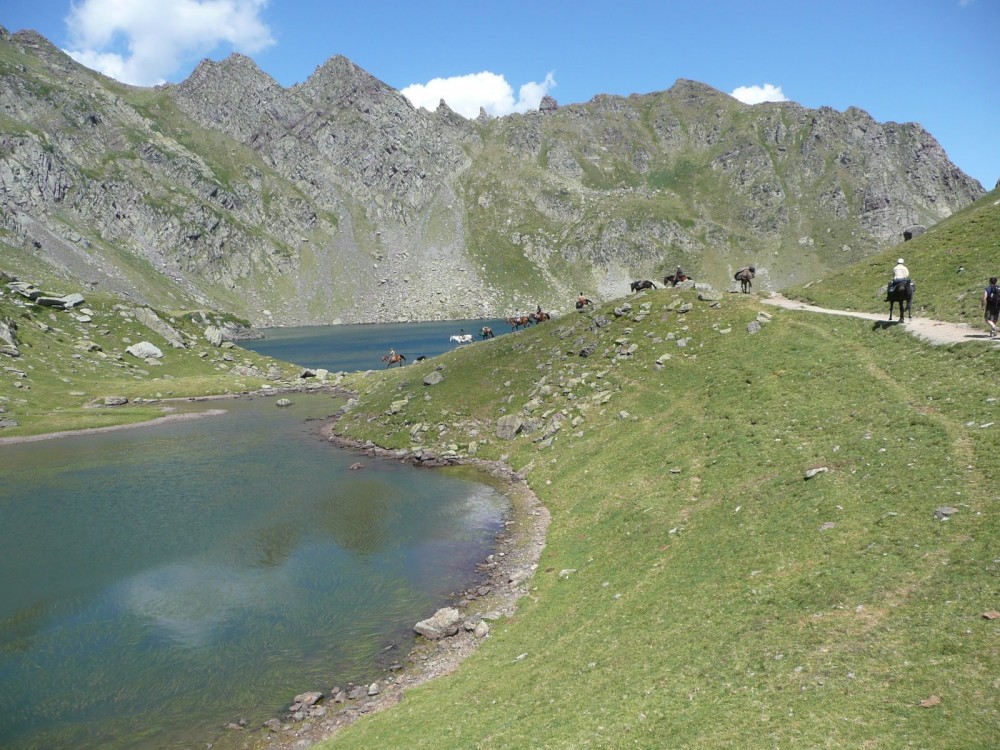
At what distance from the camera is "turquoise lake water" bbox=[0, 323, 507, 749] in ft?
89.8

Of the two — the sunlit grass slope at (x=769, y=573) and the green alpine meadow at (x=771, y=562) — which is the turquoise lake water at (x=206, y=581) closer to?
the sunlit grass slope at (x=769, y=573)

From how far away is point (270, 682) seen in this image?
93.0 ft

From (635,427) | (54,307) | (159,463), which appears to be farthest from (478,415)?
(54,307)

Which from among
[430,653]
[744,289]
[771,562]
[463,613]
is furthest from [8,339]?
[771,562]

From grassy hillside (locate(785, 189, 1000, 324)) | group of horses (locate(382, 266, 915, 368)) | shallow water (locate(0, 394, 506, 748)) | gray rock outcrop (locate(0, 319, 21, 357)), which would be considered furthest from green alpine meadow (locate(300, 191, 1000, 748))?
gray rock outcrop (locate(0, 319, 21, 357))

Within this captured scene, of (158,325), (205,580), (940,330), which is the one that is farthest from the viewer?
(158,325)

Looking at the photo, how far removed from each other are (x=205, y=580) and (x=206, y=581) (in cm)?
19

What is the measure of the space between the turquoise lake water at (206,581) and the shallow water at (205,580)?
12cm

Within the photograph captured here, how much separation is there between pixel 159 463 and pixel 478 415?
4186cm

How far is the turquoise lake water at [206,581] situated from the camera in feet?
89.8

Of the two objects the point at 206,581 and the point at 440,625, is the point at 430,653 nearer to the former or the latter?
the point at 440,625

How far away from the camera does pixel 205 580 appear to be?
3894 cm

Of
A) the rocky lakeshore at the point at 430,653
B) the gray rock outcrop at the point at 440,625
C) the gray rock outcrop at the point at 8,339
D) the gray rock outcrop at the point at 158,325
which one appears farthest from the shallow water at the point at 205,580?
the gray rock outcrop at the point at 158,325

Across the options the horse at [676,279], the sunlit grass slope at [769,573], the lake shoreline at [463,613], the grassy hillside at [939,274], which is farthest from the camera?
the horse at [676,279]
